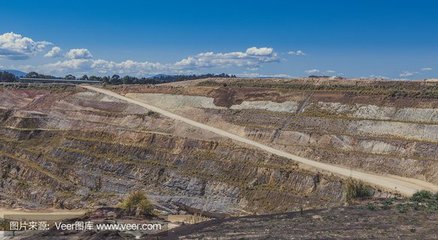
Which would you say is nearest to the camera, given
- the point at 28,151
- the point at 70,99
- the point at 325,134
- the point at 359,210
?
the point at 359,210

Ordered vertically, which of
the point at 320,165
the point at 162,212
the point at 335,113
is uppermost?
the point at 335,113

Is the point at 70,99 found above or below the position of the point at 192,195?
above

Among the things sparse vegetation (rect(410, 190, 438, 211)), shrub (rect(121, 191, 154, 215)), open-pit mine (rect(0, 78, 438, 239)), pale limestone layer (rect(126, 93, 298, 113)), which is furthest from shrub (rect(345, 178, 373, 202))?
pale limestone layer (rect(126, 93, 298, 113))

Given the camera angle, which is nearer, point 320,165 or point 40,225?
point 40,225

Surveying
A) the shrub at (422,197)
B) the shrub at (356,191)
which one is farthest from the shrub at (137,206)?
the shrub at (422,197)

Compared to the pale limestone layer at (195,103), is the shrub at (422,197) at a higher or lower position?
lower

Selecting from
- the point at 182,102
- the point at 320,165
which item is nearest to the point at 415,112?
the point at 320,165

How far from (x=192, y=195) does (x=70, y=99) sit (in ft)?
Result: 184

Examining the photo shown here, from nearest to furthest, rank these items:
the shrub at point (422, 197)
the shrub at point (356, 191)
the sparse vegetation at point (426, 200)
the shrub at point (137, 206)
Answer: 1. the sparse vegetation at point (426, 200)
2. the shrub at point (422, 197)
3. the shrub at point (137, 206)
4. the shrub at point (356, 191)

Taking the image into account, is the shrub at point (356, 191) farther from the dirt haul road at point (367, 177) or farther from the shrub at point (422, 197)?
the shrub at point (422, 197)

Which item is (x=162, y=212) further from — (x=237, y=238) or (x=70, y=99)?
(x=70, y=99)

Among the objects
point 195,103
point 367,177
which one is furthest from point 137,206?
point 195,103

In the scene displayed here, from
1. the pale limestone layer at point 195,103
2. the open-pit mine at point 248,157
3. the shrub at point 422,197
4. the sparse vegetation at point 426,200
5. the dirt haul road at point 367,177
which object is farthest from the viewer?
the pale limestone layer at point 195,103

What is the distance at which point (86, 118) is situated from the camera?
9175 centimetres
